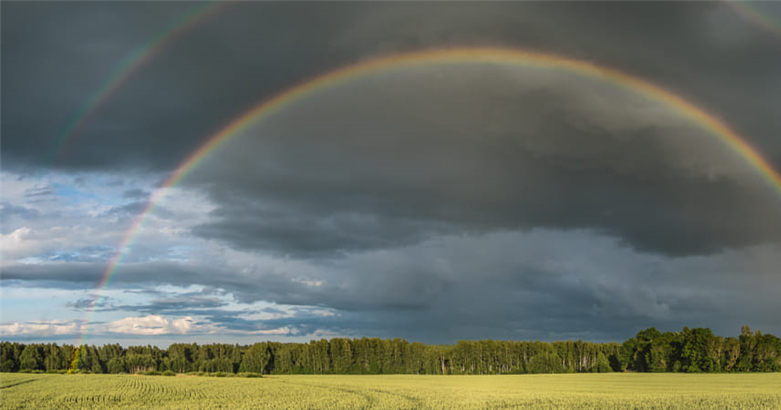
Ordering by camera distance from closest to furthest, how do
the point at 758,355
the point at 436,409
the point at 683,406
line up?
1. the point at 436,409
2. the point at 683,406
3. the point at 758,355

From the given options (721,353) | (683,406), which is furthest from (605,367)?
(683,406)

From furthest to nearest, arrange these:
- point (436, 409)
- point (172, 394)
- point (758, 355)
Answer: point (758, 355) < point (172, 394) < point (436, 409)

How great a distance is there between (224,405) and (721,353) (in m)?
151

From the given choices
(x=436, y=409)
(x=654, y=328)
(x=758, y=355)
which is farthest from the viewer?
(x=654, y=328)

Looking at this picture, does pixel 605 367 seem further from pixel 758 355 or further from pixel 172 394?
pixel 172 394

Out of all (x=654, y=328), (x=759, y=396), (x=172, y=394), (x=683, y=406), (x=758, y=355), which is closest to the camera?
(x=683, y=406)

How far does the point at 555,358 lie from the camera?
626 feet

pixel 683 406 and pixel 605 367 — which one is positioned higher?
pixel 683 406

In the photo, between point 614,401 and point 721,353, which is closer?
point 614,401

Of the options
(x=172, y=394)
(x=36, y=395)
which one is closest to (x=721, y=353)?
(x=172, y=394)

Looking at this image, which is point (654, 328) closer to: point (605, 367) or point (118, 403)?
point (605, 367)

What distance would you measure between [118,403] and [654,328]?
161756 mm

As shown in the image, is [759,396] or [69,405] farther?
[759,396]

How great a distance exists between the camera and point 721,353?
158m
